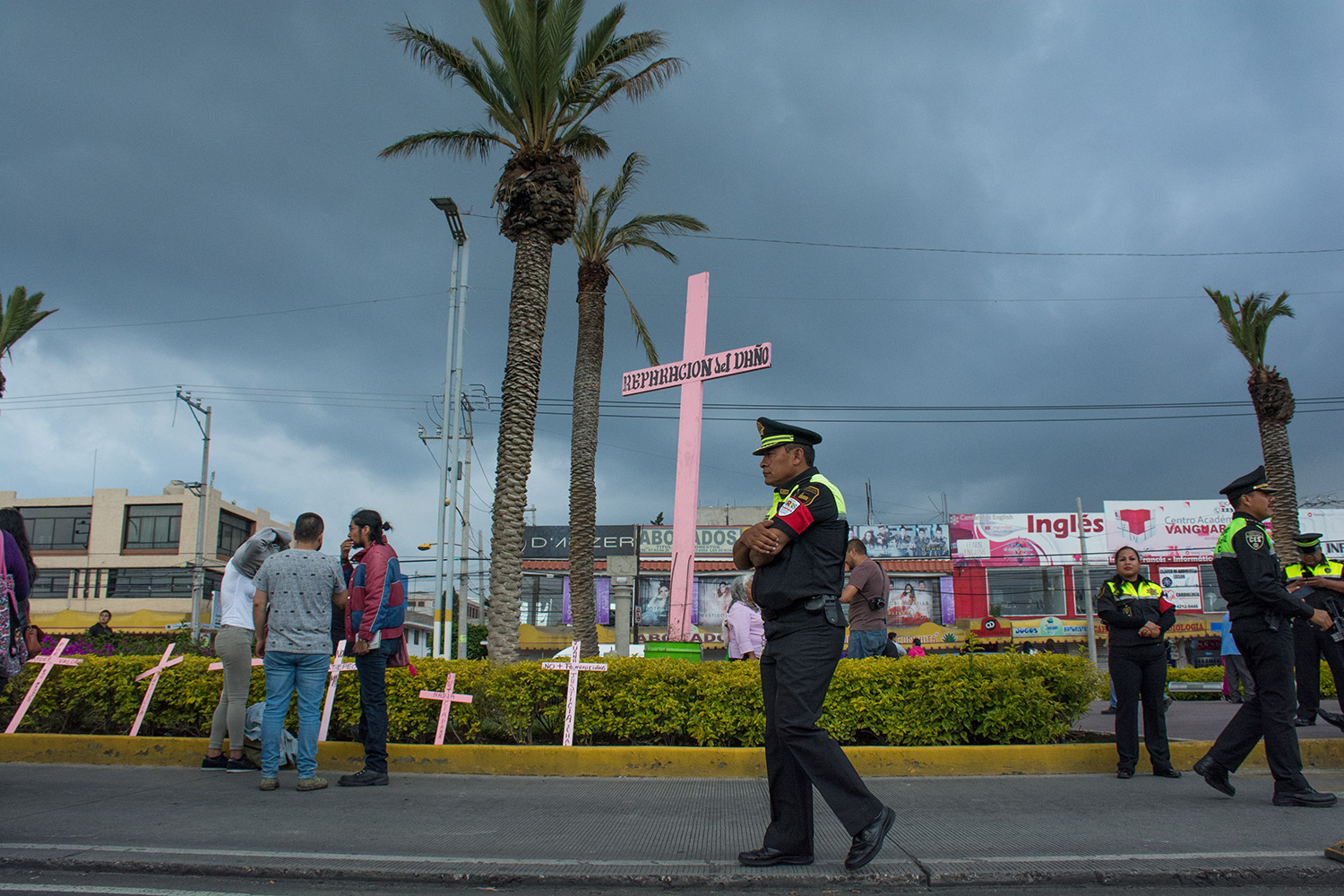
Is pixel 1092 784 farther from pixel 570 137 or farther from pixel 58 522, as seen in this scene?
pixel 58 522

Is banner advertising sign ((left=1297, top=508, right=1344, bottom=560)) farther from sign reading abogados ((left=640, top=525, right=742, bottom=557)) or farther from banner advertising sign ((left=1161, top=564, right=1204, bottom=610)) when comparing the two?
sign reading abogados ((left=640, top=525, right=742, bottom=557))

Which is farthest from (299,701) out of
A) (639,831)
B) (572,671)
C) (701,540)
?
(701,540)

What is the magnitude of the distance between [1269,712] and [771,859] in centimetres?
342

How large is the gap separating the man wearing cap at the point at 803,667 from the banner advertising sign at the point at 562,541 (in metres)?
40.9

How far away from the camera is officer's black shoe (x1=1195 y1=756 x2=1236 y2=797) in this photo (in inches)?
208

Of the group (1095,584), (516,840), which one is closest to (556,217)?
(516,840)

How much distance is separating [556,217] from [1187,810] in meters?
9.97

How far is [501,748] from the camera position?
684 cm

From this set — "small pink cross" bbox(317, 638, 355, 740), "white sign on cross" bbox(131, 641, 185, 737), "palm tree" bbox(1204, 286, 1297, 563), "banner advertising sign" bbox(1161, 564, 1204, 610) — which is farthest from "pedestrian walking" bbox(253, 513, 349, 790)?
"banner advertising sign" bbox(1161, 564, 1204, 610)

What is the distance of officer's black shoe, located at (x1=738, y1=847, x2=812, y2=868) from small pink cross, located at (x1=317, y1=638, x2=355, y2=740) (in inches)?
178

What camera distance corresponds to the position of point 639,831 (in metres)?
4.66

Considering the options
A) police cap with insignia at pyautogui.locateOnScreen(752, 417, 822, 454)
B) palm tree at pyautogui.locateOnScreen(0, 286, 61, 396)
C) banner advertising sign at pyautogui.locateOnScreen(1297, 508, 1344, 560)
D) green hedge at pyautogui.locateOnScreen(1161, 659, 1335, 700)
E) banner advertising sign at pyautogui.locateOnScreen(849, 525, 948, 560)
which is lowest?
green hedge at pyautogui.locateOnScreen(1161, 659, 1335, 700)

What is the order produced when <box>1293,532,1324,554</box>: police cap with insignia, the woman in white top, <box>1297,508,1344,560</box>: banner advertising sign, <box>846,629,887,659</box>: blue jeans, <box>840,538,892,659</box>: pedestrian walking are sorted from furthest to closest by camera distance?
1. <box>1297,508,1344,560</box>: banner advertising sign
2. <box>846,629,887,659</box>: blue jeans
3. <box>840,538,892,659</box>: pedestrian walking
4. the woman in white top
5. <box>1293,532,1324,554</box>: police cap with insignia

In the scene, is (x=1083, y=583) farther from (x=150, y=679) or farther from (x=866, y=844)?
(x=866, y=844)
